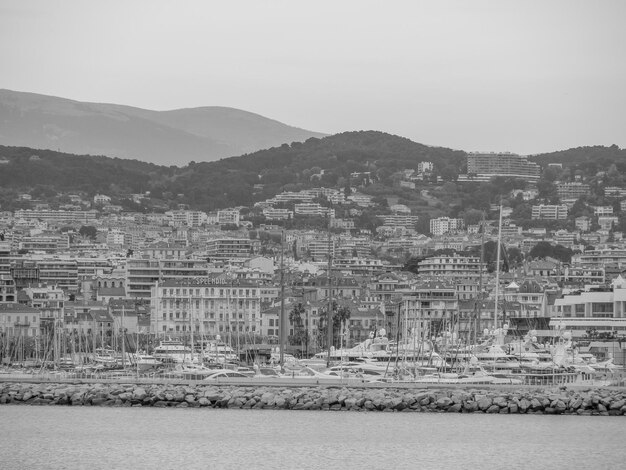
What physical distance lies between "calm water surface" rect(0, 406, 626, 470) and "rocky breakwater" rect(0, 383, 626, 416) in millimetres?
921

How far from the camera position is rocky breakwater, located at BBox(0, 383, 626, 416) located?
181 feet

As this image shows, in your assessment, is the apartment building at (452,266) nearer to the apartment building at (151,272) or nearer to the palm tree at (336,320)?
the apartment building at (151,272)

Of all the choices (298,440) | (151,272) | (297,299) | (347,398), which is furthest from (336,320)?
(298,440)

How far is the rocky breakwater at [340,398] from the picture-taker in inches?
2172

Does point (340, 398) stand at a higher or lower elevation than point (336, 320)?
higher

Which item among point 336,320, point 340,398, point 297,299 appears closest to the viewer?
point 340,398

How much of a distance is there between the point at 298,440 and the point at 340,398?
8.61m

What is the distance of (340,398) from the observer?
57.6 meters

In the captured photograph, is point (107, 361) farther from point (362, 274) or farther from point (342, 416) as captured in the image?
point (362, 274)

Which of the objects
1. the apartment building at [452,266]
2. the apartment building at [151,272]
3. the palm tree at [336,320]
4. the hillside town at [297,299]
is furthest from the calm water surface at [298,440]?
the apartment building at [452,266]

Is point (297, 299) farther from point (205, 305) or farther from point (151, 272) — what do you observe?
point (151, 272)

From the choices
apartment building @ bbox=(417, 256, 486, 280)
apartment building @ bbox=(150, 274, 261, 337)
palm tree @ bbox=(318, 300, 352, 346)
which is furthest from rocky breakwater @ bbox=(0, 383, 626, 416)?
apartment building @ bbox=(417, 256, 486, 280)

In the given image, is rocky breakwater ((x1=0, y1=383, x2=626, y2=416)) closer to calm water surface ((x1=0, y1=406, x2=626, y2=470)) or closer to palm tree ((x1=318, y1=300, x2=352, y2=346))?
calm water surface ((x1=0, y1=406, x2=626, y2=470))

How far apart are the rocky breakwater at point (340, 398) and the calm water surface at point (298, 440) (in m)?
0.92
